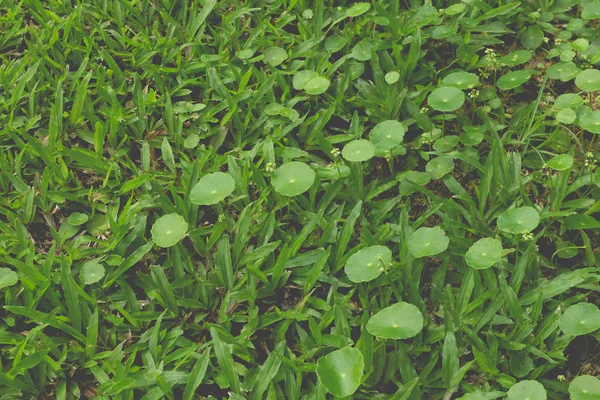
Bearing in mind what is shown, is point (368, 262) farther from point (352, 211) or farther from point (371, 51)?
point (371, 51)

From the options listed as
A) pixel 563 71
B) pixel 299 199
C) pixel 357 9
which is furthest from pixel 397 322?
pixel 357 9

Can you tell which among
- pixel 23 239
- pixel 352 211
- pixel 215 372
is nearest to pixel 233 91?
pixel 352 211

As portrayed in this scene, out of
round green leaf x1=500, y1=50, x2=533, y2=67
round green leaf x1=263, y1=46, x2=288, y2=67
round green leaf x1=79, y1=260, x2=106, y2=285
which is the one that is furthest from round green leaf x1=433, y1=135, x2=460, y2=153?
round green leaf x1=79, y1=260, x2=106, y2=285

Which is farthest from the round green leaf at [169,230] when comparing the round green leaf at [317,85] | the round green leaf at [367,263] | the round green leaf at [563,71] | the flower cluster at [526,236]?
the round green leaf at [563,71]

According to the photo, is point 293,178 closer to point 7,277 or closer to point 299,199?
point 299,199

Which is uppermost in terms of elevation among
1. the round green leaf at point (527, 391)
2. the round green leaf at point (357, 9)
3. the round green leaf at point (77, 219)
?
the round green leaf at point (357, 9)

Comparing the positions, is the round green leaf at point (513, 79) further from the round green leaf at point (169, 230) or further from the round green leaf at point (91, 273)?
the round green leaf at point (91, 273)
